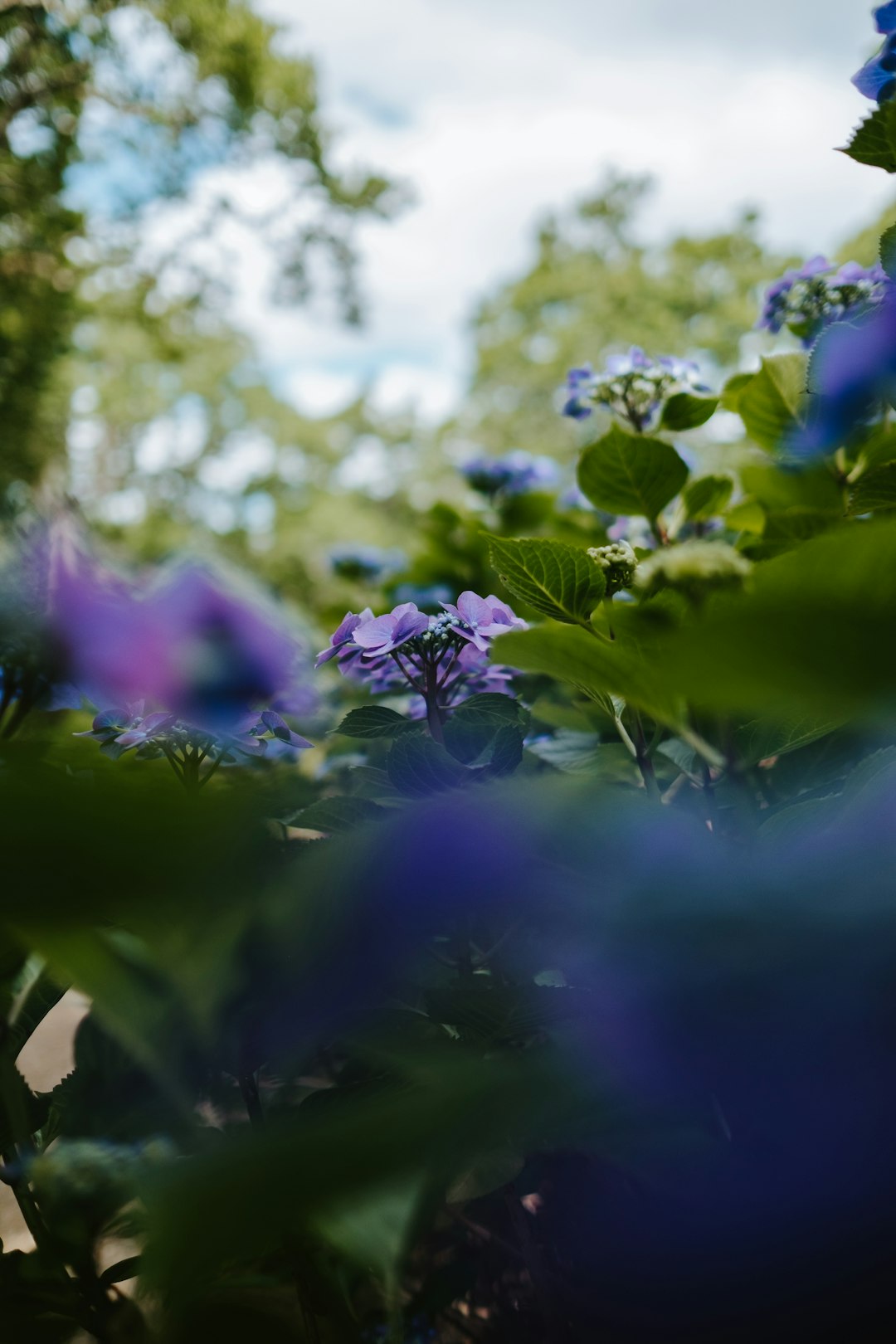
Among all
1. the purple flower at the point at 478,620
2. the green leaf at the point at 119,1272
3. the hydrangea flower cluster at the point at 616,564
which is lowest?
the green leaf at the point at 119,1272

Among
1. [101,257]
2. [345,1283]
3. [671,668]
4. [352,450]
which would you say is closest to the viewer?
[671,668]

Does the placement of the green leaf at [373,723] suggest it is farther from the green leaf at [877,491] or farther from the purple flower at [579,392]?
the purple flower at [579,392]

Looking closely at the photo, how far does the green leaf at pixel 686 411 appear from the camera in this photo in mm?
958

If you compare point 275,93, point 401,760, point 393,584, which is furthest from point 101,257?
point 401,760

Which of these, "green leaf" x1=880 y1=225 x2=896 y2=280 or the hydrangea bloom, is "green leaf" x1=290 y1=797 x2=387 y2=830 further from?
"green leaf" x1=880 y1=225 x2=896 y2=280

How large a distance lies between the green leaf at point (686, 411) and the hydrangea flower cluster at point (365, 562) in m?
1.82

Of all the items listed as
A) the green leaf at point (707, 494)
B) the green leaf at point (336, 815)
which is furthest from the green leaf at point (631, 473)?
the green leaf at point (336, 815)

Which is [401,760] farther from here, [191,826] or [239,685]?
[191,826]

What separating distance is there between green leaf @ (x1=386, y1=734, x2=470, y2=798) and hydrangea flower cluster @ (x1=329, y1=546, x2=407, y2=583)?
226 cm

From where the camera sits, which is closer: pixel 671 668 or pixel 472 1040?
pixel 671 668

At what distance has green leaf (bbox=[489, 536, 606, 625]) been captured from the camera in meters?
0.53

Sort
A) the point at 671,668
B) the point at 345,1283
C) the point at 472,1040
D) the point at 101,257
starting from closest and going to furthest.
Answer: the point at 671,668
the point at 472,1040
the point at 345,1283
the point at 101,257

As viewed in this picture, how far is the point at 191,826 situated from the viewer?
28cm

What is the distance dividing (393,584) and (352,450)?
20610 mm
